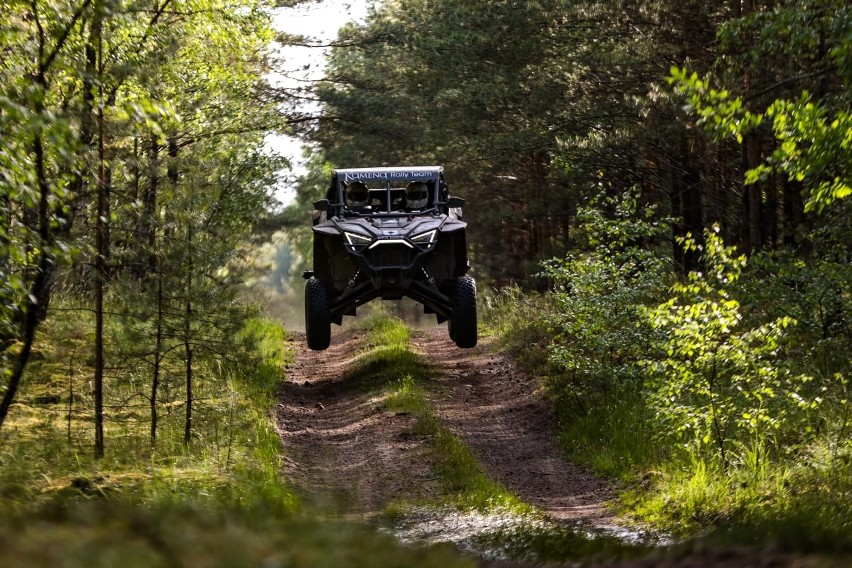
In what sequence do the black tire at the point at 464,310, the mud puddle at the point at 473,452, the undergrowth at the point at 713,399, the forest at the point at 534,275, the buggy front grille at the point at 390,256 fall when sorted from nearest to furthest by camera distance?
the mud puddle at the point at 473,452 < the forest at the point at 534,275 < the undergrowth at the point at 713,399 < the buggy front grille at the point at 390,256 < the black tire at the point at 464,310

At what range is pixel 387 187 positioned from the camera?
14.5 metres

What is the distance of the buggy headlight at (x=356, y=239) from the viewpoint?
1342 centimetres

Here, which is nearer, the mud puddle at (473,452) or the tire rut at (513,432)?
the mud puddle at (473,452)

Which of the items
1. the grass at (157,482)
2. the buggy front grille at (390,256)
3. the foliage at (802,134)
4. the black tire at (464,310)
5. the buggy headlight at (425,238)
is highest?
the foliage at (802,134)

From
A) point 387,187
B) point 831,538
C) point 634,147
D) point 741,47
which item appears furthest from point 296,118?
point 831,538

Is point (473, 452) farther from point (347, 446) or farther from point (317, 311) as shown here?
point (317, 311)

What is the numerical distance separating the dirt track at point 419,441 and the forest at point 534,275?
426 mm

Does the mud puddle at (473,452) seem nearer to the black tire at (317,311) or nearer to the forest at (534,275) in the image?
the forest at (534,275)

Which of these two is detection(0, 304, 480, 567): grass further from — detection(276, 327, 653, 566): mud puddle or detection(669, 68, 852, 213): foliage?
detection(669, 68, 852, 213): foliage

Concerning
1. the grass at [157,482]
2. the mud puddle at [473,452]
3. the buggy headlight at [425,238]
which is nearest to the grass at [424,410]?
the mud puddle at [473,452]

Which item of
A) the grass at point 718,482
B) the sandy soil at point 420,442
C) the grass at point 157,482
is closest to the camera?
the grass at point 157,482

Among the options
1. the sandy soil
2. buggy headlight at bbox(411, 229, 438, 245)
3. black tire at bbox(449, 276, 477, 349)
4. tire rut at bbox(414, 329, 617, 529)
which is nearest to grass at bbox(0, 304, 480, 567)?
the sandy soil

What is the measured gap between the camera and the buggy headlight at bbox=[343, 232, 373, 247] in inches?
528

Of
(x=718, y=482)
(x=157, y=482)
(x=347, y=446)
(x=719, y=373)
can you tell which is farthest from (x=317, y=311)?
(x=718, y=482)
